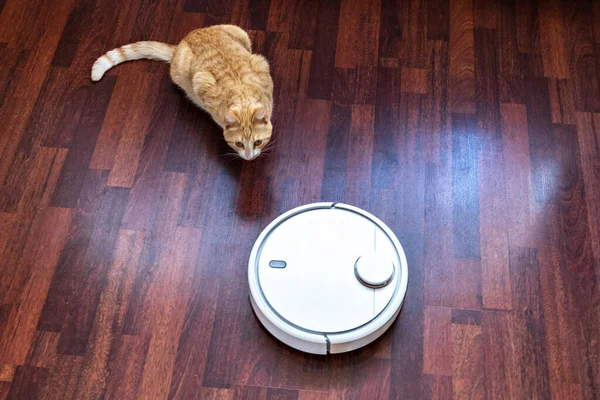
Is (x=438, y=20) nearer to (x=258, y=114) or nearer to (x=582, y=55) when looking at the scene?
(x=582, y=55)

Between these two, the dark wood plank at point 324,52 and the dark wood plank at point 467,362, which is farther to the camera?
the dark wood plank at point 324,52

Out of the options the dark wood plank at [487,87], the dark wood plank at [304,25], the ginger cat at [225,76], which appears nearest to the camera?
the ginger cat at [225,76]

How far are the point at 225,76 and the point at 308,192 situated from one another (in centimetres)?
49

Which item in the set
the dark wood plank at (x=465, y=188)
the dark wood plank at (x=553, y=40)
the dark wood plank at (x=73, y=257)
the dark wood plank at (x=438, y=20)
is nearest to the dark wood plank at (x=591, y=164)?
the dark wood plank at (x=553, y=40)

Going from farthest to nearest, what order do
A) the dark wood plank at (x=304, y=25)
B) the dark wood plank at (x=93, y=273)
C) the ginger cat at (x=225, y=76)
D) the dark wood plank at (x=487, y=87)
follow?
the dark wood plank at (x=304, y=25), the dark wood plank at (x=487, y=87), the ginger cat at (x=225, y=76), the dark wood plank at (x=93, y=273)

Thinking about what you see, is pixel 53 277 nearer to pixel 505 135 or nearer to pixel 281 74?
pixel 281 74

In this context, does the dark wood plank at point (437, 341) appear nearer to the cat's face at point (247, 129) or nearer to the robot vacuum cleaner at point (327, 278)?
the robot vacuum cleaner at point (327, 278)

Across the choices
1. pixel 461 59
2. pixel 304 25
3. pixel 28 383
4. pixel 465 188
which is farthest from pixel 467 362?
pixel 304 25

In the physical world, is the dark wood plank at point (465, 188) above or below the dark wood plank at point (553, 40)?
below

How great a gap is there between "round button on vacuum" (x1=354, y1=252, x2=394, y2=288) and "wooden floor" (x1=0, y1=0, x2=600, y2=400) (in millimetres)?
168

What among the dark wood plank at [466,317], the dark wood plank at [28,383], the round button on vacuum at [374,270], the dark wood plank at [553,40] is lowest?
the dark wood plank at [28,383]

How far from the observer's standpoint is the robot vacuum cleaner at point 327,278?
1743 millimetres

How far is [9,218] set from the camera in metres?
2.05

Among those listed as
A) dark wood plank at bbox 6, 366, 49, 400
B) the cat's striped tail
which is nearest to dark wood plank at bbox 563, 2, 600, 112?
the cat's striped tail
